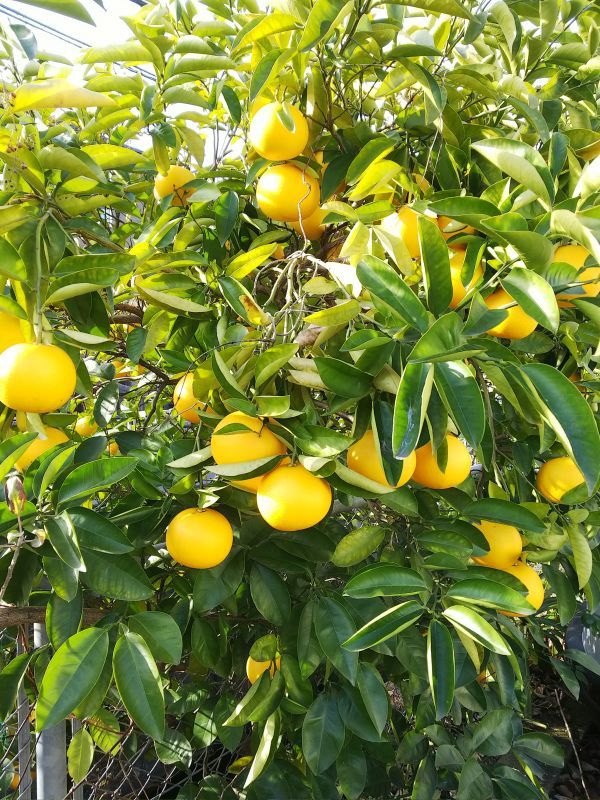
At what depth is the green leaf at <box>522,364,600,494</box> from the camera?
0.60 meters

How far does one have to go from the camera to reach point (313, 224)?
1111 millimetres

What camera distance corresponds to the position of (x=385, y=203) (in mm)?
896

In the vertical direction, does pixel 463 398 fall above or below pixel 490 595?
above

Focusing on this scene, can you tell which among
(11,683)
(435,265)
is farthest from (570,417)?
(11,683)

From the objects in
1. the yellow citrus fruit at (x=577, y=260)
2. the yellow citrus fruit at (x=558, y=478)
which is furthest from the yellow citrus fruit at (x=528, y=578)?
the yellow citrus fruit at (x=577, y=260)

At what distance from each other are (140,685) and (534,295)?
627mm

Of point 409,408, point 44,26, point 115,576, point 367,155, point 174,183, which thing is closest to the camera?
point 409,408

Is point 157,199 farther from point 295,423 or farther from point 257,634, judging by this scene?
point 257,634

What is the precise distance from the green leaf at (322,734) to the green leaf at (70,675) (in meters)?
0.45

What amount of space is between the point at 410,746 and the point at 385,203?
1.12 meters

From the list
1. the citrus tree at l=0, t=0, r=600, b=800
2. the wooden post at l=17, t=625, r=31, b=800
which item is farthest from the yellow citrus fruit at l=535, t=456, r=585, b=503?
the wooden post at l=17, t=625, r=31, b=800

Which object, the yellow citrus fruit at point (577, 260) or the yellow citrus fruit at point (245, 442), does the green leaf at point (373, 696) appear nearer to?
the yellow citrus fruit at point (245, 442)

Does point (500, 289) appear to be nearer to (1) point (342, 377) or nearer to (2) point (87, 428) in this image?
(1) point (342, 377)

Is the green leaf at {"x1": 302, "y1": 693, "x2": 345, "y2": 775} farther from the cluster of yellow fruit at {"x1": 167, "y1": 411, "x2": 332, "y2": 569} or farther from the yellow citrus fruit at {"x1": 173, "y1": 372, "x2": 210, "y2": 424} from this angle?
the yellow citrus fruit at {"x1": 173, "y1": 372, "x2": 210, "y2": 424}
